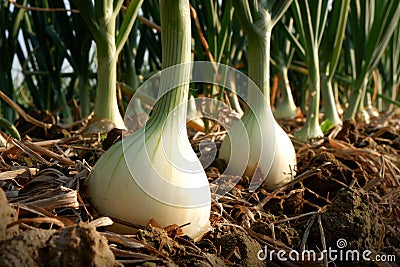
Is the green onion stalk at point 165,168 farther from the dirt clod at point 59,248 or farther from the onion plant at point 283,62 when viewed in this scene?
the onion plant at point 283,62

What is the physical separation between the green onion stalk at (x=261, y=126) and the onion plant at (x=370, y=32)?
673mm

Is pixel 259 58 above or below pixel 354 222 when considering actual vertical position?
above

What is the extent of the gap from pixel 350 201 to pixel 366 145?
633 mm

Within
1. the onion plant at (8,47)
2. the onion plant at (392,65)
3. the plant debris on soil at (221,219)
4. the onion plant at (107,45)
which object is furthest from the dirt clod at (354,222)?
the onion plant at (392,65)

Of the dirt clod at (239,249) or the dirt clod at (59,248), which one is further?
the dirt clod at (239,249)

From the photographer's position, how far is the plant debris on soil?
0.46 m

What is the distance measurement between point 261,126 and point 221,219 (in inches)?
9.4

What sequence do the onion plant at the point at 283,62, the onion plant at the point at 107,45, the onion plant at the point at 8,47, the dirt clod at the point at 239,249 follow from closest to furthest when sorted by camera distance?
1. the dirt clod at the point at 239,249
2. the onion plant at the point at 107,45
3. the onion plant at the point at 8,47
4. the onion plant at the point at 283,62

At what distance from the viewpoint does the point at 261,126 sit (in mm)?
901

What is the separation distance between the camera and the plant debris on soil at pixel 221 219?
1.51 ft

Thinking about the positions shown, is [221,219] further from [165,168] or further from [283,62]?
[283,62]

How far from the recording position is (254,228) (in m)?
0.72

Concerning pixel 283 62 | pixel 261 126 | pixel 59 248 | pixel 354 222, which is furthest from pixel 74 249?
pixel 283 62

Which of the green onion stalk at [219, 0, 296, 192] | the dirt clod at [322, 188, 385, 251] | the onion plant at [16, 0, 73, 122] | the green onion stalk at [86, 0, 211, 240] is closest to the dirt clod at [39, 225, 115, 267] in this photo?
the green onion stalk at [86, 0, 211, 240]
